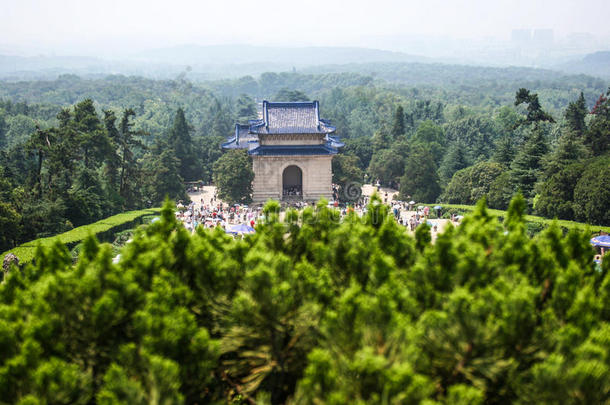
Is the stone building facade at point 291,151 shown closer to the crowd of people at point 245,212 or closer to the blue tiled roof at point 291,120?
the blue tiled roof at point 291,120

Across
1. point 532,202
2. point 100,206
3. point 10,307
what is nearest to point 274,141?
point 100,206

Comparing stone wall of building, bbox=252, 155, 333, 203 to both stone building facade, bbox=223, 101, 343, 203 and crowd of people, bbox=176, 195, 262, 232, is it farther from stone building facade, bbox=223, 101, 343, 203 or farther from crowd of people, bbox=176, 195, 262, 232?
crowd of people, bbox=176, 195, 262, 232

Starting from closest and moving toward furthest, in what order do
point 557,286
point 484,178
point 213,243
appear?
point 557,286, point 213,243, point 484,178

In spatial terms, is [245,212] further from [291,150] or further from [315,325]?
[315,325]

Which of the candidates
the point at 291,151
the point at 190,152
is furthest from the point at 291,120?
the point at 190,152

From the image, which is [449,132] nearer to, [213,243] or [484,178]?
[484,178]

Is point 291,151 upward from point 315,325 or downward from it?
downward

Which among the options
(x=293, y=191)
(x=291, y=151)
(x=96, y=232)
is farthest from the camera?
(x=293, y=191)
